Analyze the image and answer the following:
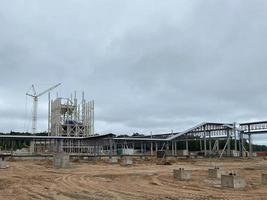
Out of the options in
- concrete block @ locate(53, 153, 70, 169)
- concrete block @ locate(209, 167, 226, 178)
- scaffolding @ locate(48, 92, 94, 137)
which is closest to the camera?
concrete block @ locate(209, 167, 226, 178)

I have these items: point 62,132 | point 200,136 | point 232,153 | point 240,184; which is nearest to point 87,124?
point 62,132

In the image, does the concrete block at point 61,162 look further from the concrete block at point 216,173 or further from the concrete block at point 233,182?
the concrete block at point 233,182

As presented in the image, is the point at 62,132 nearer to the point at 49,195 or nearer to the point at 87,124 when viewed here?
the point at 87,124

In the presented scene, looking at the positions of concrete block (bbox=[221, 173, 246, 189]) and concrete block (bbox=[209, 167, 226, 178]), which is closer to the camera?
concrete block (bbox=[221, 173, 246, 189])

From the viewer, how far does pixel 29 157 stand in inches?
2675

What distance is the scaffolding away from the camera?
102 meters

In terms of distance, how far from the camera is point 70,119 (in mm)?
104062

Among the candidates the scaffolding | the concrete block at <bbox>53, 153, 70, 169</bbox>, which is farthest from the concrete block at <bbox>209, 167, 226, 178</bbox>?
the scaffolding

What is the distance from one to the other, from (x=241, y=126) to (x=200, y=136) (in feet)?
43.2

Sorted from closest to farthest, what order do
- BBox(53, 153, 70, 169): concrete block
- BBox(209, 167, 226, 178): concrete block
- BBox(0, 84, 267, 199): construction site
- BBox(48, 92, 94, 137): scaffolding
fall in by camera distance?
BBox(0, 84, 267, 199): construction site
BBox(209, 167, 226, 178): concrete block
BBox(53, 153, 70, 169): concrete block
BBox(48, 92, 94, 137): scaffolding

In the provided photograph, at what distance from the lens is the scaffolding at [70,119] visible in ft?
336

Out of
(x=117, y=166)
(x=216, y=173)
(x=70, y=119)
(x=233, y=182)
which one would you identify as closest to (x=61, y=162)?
(x=117, y=166)

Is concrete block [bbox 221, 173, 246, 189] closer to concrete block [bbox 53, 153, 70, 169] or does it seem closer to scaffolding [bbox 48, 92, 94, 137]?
concrete block [bbox 53, 153, 70, 169]

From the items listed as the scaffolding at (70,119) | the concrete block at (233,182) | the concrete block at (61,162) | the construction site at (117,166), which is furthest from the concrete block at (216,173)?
the scaffolding at (70,119)
